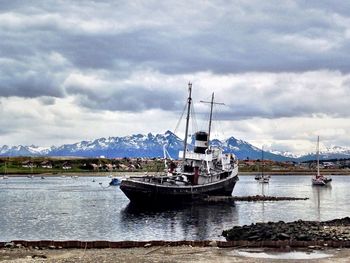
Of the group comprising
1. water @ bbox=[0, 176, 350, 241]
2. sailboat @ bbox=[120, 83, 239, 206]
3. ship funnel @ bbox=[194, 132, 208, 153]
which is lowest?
water @ bbox=[0, 176, 350, 241]

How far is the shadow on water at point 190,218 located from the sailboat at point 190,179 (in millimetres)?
1792

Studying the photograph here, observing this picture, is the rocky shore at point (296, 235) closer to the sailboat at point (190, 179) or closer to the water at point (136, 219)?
the water at point (136, 219)

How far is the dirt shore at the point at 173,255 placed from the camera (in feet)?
96.3

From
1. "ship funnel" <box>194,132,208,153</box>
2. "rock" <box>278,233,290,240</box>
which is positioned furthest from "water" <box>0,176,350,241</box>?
"rock" <box>278,233,290,240</box>

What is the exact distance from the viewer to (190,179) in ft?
307

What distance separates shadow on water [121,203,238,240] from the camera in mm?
58456

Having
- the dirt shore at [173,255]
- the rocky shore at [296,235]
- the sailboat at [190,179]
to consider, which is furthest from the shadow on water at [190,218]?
the dirt shore at [173,255]

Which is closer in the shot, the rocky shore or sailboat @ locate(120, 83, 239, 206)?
the rocky shore

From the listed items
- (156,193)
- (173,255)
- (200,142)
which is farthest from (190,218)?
(173,255)

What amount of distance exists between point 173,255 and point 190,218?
41950mm

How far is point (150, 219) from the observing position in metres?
70.3

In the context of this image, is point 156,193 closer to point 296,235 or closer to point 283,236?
point 296,235

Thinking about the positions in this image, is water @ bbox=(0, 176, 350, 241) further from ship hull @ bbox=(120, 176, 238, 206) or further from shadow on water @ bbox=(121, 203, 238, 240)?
ship hull @ bbox=(120, 176, 238, 206)

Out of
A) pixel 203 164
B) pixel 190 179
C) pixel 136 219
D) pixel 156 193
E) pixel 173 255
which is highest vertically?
pixel 203 164
